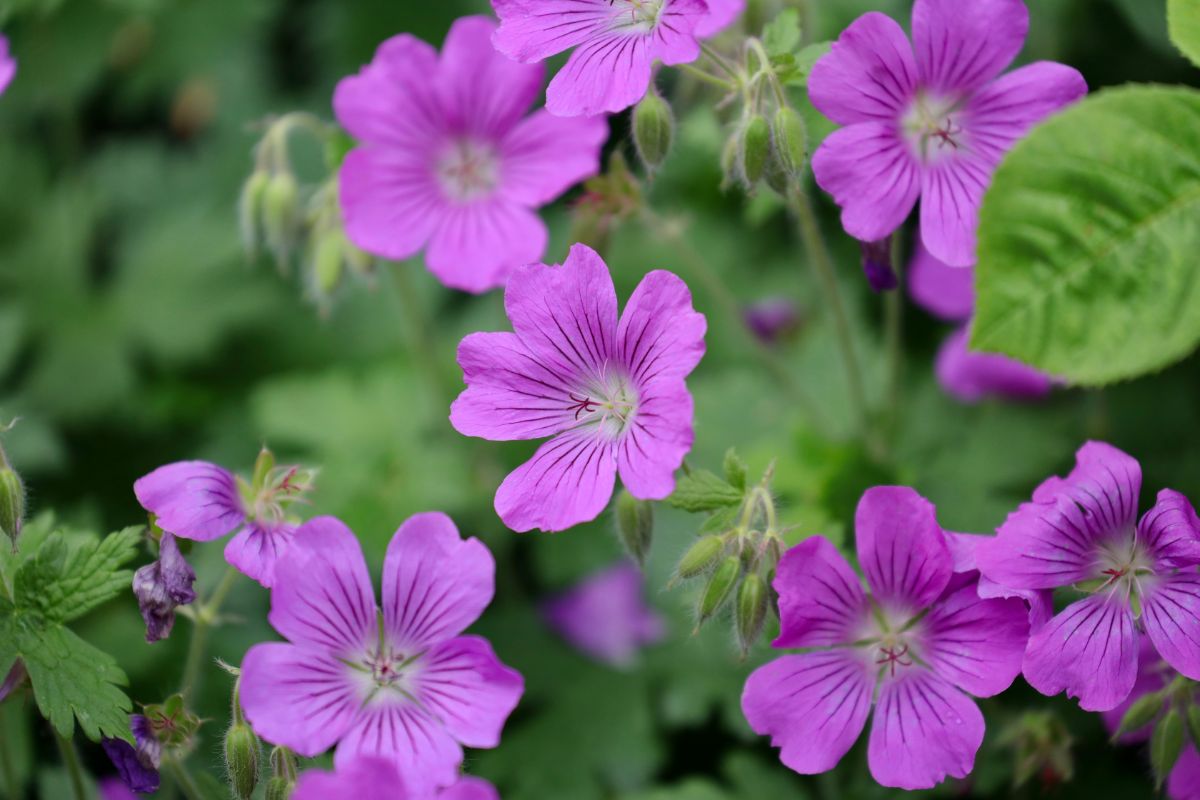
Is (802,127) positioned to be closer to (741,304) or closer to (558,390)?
(558,390)

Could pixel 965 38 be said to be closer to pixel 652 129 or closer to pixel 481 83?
pixel 652 129

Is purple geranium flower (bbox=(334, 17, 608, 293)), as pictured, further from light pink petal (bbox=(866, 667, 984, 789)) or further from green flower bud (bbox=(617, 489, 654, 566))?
light pink petal (bbox=(866, 667, 984, 789))

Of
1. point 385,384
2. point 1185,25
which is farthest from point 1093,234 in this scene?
point 385,384

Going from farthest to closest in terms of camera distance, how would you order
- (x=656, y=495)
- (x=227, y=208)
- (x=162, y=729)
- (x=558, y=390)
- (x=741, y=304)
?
(x=227, y=208) < (x=741, y=304) < (x=558, y=390) < (x=162, y=729) < (x=656, y=495)

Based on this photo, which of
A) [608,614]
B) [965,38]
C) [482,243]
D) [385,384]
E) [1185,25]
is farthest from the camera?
[608,614]

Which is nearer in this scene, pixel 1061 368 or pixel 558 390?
pixel 1061 368

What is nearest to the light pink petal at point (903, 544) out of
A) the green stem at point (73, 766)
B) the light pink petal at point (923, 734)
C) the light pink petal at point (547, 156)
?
the light pink petal at point (923, 734)

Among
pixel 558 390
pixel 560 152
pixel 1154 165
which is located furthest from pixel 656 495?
pixel 560 152
